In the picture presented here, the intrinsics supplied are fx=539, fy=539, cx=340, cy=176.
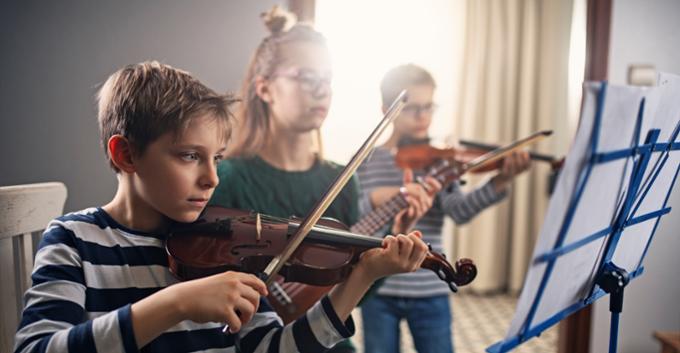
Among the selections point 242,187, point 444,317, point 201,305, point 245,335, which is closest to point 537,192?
point 444,317

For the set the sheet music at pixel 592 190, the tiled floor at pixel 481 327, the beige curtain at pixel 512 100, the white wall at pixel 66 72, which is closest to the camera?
the sheet music at pixel 592 190

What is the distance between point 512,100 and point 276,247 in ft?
6.99

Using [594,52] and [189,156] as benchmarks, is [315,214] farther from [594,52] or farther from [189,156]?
[594,52]

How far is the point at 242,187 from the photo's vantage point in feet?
3.22

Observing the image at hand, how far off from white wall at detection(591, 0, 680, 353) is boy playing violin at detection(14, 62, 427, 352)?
732mm

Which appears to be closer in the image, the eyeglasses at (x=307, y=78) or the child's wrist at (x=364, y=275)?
the child's wrist at (x=364, y=275)

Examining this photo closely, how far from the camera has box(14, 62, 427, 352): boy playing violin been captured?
1.78 feet

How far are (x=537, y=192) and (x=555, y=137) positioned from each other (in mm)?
278

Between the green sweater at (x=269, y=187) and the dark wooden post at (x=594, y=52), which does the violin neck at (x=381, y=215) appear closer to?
the green sweater at (x=269, y=187)

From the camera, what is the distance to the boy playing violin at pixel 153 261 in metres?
0.54

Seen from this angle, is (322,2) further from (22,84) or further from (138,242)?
(138,242)

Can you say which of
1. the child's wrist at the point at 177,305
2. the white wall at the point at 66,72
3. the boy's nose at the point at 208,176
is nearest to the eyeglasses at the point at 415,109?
the white wall at the point at 66,72

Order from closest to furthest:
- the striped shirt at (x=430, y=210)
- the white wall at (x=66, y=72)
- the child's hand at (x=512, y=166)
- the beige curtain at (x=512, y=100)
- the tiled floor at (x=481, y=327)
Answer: the white wall at (x=66, y=72) → the striped shirt at (x=430, y=210) → the child's hand at (x=512, y=166) → the tiled floor at (x=481, y=327) → the beige curtain at (x=512, y=100)

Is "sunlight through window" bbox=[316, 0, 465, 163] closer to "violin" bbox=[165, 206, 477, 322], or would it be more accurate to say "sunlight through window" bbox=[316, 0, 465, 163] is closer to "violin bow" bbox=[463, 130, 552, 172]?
"violin bow" bbox=[463, 130, 552, 172]
